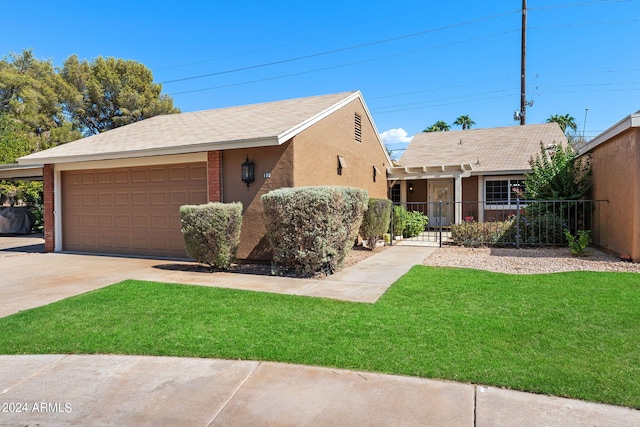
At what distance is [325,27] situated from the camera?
22.7 metres

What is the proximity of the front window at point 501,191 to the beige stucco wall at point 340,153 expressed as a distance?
15.9 ft

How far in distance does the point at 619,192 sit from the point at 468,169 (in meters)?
6.85

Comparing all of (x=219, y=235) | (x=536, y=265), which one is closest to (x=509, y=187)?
(x=536, y=265)

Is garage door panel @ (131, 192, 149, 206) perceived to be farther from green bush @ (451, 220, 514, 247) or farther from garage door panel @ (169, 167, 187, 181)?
green bush @ (451, 220, 514, 247)

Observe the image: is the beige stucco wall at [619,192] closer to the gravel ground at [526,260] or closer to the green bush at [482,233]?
the gravel ground at [526,260]

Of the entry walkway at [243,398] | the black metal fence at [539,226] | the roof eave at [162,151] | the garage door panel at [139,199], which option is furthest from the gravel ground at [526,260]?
the garage door panel at [139,199]

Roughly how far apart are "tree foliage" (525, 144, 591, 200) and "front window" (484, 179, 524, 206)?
4.41 metres

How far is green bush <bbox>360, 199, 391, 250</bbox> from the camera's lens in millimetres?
12062

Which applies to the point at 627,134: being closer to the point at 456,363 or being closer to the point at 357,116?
the point at 357,116

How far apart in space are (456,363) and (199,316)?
131 inches

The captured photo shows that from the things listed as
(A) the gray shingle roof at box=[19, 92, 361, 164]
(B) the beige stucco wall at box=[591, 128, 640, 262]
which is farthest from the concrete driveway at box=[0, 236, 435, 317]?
(B) the beige stucco wall at box=[591, 128, 640, 262]

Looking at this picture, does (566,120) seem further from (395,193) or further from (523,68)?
(395,193)

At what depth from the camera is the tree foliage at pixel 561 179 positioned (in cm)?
1257

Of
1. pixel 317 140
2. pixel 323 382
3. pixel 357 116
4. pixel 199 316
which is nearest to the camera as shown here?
pixel 323 382
